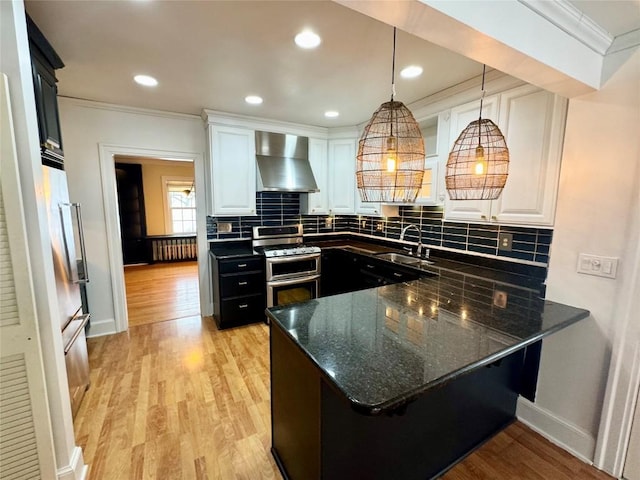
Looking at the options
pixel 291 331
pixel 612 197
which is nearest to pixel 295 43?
pixel 291 331

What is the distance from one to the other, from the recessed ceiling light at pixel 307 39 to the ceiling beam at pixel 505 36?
888 mm

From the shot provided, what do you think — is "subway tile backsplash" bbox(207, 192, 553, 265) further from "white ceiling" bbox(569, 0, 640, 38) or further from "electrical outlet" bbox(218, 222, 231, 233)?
"white ceiling" bbox(569, 0, 640, 38)

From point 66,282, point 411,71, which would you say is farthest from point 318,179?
point 66,282

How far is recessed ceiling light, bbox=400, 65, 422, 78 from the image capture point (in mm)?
2123

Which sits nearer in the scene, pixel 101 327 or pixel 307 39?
pixel 307 39

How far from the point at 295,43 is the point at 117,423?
2.74m

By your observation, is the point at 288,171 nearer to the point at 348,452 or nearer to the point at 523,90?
the point at 523,90

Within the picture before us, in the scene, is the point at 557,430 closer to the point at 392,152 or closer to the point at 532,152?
the point at 532,152

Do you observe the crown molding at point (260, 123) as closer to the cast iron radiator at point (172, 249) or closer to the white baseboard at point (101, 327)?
the white baseboard at point (101, 327)

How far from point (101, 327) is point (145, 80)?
103 inches

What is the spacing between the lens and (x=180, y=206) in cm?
725

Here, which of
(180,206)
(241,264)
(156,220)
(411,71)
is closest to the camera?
(411,71)

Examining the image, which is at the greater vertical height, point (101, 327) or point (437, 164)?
point (437, 164)

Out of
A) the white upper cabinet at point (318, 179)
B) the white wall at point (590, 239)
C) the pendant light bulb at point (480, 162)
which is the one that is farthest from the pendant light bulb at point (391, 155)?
the white upper cabinet at point (318, 179)
